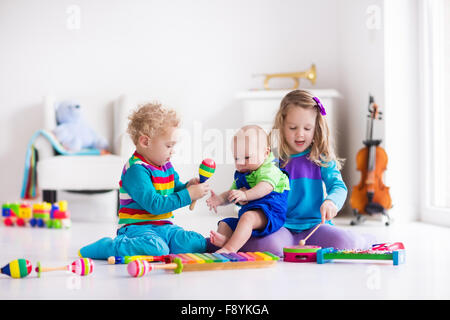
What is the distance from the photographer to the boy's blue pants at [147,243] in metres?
1.72

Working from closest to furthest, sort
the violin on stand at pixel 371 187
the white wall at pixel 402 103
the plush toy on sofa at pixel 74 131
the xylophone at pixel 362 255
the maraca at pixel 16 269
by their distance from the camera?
the maraca at pixel 16 269
the xylophone at pixel 362 255
the violin on stand at pixel 371 187
the white wall at pixel 402 103
the plush toy on sofa at pixel 74 131

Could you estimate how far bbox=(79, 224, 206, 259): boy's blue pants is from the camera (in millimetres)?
1725

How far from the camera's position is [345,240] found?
5.86 ft

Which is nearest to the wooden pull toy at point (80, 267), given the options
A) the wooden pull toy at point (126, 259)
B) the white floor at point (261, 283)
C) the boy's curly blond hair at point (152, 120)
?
the white floor at point (261, 283)

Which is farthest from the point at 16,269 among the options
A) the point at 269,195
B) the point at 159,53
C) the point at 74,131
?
the point at 159,53

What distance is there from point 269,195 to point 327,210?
0.19 metres

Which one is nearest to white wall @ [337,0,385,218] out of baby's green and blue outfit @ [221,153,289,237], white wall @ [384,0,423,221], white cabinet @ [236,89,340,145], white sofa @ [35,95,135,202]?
white wall @ [384,0,423,221]

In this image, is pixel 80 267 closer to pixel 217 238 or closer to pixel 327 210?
pixel 217 238

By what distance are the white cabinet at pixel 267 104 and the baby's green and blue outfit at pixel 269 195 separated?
1.79 m

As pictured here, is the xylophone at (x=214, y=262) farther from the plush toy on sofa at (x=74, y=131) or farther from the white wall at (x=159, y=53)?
the white wall at (x=159, y=53)

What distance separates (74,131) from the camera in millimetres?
3613
